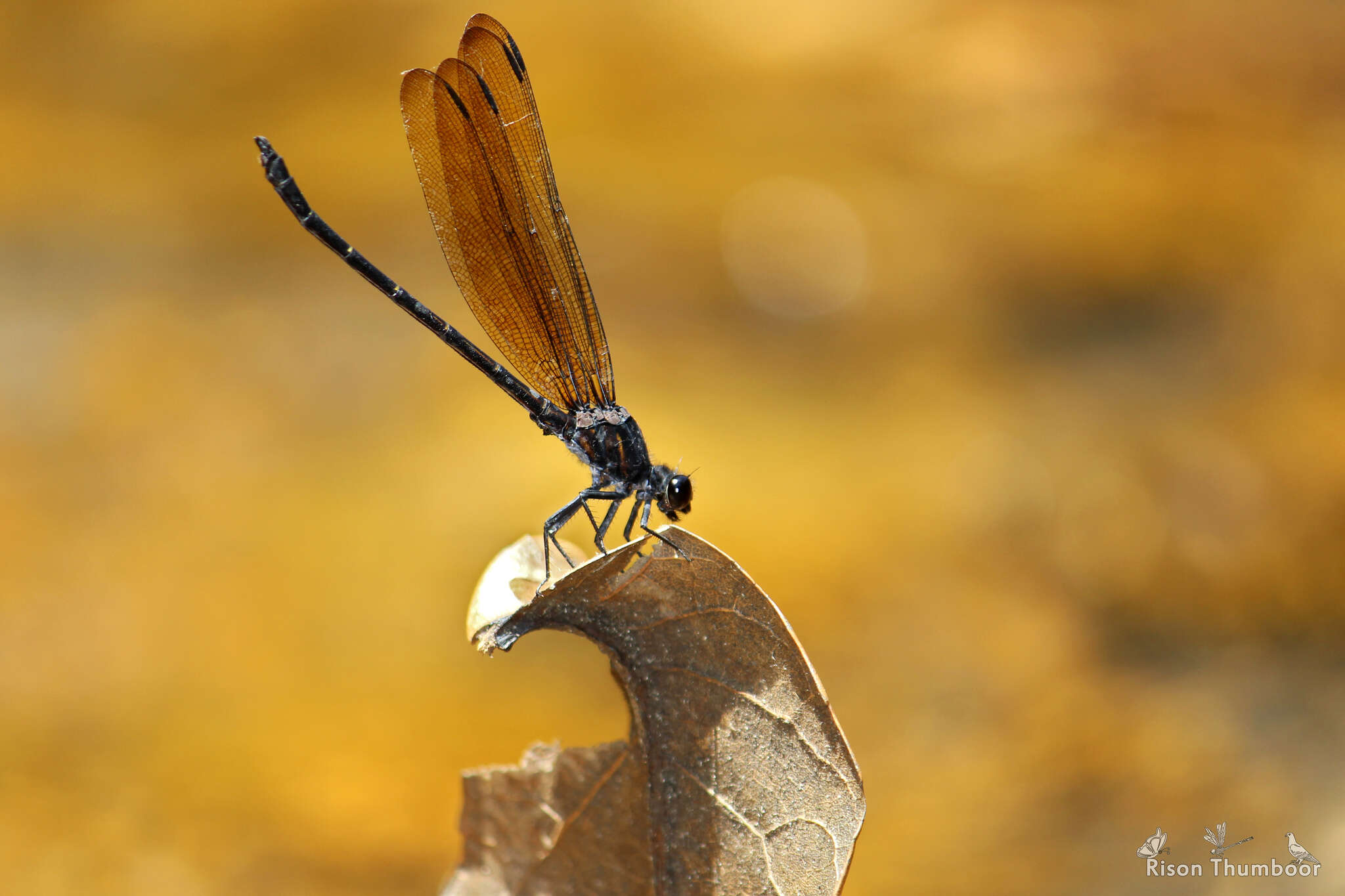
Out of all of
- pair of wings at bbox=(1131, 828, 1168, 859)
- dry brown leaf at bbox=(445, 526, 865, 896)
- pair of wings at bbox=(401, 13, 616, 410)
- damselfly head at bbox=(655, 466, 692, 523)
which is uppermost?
pair of wings at bbox=(401, 13, 616, 410)

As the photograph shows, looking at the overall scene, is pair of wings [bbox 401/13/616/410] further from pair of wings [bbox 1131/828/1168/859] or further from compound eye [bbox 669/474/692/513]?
pair of wings [bbox 1131/828/1168/859]

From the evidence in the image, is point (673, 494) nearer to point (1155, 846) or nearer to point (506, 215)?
point (506, 215)

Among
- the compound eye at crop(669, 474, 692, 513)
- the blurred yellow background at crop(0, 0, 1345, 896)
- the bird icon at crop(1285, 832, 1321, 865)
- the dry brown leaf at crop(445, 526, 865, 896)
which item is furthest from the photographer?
the blurred yellow background at crop(0, 0, 1345, 896)

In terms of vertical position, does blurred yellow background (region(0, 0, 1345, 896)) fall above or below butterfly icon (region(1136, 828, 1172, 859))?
above

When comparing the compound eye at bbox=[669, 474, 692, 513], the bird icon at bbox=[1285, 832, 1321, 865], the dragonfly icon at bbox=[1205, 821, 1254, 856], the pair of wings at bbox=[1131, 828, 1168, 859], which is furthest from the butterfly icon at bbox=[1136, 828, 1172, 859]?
the compound eye at bbox=[669, 474, 692, 513]

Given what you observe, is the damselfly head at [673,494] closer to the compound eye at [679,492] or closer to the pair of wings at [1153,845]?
the compound eye at [679,492]

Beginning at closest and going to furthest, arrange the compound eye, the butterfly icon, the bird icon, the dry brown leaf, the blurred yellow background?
the dry brown leaf < the compound eye < the butterfly icon < the bird icon < the blurred yellow background

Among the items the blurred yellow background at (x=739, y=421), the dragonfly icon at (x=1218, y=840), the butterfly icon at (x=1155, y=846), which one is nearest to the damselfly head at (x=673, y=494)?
the blurred yellow background at (x=739, y=421)
